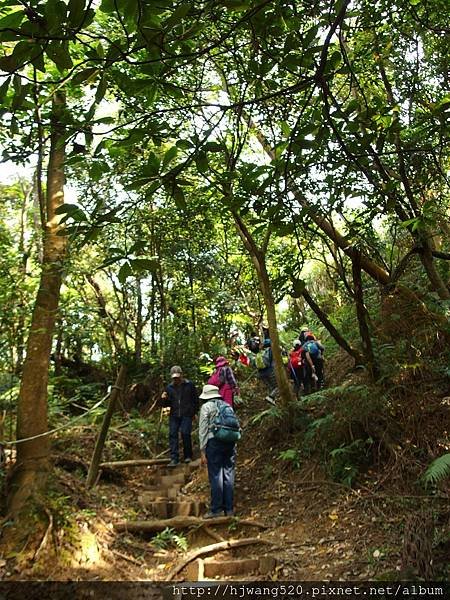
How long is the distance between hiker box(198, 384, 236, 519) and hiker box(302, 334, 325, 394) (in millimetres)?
4837

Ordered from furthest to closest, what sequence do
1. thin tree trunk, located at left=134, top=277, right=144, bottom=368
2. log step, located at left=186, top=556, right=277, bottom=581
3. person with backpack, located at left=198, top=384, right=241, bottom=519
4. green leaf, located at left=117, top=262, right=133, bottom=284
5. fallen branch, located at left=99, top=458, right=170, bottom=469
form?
thin tree trunk, located at left=134, top=277, right=144, bottom=368
fallen branch, located at left=99, top=458, right=170, bottom=469
person with backpack, located at left=198, top=384, right=241, bottom=519
log step, located at left=186, top=556, right=277, bottom=581
green leaf, located at left=117, top=262, right=133, bottom=284

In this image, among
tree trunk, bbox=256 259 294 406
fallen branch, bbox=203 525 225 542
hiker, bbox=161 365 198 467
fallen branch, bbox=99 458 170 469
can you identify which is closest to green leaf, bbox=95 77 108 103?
fallen branch, bbox=203 525 225 542

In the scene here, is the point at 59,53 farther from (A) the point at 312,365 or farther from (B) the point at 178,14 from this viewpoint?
(A) the point at 312,365

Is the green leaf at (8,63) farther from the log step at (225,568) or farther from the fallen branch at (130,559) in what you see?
the fallen branch at (130,559)

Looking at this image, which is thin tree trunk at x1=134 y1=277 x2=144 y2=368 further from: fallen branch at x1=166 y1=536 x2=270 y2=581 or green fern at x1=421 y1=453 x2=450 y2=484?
green fern at x1=421 y1=453 x2=450 y2=484

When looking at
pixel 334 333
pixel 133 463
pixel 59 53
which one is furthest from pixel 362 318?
pixel 59 53

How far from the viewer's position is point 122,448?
9.68 m

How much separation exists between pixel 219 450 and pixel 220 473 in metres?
0.32

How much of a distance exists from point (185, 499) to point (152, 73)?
6.89 metres

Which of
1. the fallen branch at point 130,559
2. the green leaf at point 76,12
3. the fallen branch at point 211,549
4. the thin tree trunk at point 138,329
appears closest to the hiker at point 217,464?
the fallen branch at point 211,549

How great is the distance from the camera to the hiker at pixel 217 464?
21.3 feet

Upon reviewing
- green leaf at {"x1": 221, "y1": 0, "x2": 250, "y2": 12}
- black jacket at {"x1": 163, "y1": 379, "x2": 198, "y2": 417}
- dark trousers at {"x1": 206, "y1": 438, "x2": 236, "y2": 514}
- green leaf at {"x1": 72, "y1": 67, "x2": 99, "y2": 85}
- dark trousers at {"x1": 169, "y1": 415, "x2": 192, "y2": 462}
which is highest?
green leaf at {"x1": 221, "y1": 0, "x2": 250, "y2": 12}

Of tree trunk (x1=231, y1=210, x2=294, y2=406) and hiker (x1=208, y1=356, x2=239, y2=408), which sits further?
tree trunk (x1=231, y1=210, x2=294, y2=406)

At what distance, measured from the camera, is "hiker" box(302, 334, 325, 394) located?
1104 cm
